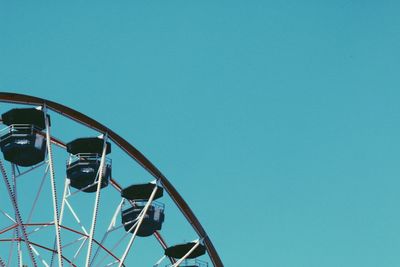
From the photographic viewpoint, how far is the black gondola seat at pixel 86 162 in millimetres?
26747

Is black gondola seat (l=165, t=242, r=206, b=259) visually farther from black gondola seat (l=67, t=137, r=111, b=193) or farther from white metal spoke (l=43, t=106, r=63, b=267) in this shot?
white metal spoke (l=43, t=106, r=63, b=267)

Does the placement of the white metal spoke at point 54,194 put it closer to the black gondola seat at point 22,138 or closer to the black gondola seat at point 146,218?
the black gondola seat at point 22,138

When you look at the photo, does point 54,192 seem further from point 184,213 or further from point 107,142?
point 184,213

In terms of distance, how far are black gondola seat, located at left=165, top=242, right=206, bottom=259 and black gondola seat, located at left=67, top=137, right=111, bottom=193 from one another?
534 cm

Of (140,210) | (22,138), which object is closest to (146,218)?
(140,210)

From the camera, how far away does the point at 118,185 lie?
97.3 ft

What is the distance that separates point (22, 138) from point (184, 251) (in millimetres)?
9338

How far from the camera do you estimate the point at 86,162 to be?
2683 centimetres

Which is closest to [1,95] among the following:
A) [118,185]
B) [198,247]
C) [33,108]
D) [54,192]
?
[33,108]

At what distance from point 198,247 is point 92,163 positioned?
641cm

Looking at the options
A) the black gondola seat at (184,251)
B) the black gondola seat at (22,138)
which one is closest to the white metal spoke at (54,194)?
the black gondola seat at (22,138)

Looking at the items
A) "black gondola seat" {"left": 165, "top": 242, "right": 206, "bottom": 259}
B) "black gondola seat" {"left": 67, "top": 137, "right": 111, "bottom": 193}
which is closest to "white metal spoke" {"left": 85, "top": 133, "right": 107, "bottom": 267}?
"black gondola seat" {"left": 67, "top": 137, "right": 111, "bottom": 193}

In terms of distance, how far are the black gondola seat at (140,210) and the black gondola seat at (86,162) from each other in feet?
7.18

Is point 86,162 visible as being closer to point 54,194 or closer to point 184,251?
point 54,194
